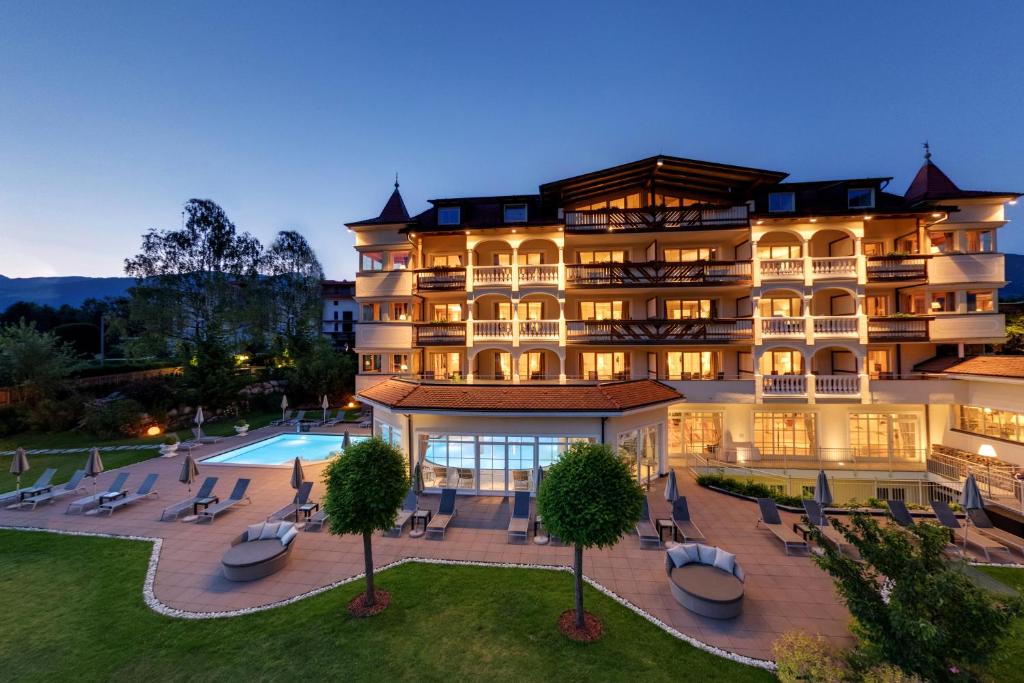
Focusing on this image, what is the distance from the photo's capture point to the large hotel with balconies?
20688mm

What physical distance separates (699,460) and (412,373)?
1762 cm

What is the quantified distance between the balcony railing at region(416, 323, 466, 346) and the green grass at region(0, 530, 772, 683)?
46.4 feet

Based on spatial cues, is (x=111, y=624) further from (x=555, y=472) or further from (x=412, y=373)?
(x=412, y=373)

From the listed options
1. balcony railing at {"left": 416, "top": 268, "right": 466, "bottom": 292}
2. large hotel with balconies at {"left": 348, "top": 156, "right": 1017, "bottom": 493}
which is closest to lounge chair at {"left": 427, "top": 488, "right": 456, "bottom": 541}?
large hotel with balconies at {"left": 348, "top": 156, "right": 1017, "bottom": 493}

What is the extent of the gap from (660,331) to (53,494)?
29.4 metres

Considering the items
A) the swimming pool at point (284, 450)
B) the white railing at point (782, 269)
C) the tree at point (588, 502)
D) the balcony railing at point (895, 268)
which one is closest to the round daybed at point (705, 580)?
the tree at point (588, 502)

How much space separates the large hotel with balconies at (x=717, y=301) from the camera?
20.7 metres

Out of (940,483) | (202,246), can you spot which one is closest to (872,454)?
(940,483)

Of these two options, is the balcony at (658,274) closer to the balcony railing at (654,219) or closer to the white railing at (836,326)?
the balcony railing at (654,219)

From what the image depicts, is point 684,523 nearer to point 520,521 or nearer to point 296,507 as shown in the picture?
point 520,521

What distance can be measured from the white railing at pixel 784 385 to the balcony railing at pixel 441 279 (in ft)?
58.5

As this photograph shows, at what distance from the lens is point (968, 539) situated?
12383 mm

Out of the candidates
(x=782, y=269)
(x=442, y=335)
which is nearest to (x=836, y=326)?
(x=782, y=269)

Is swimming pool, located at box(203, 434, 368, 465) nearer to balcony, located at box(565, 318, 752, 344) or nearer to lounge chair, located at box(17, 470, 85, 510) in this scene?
lounge chair, located at box(17, 470, 85, 510)
